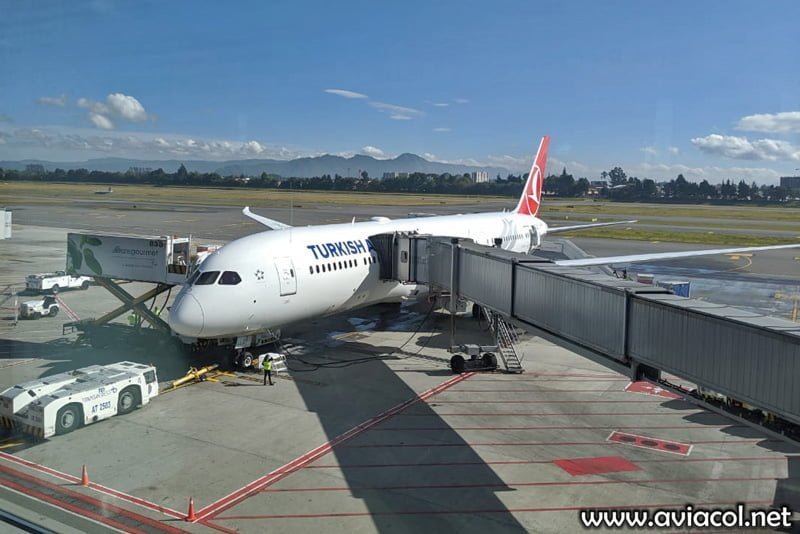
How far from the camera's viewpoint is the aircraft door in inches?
869

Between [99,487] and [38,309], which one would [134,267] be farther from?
[99,487]

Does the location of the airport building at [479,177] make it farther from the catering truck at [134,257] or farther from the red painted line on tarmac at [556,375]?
the catering truck at [134,257]

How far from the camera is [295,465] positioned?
48.8 feet

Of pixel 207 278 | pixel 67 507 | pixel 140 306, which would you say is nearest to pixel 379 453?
A: pixel 67 507

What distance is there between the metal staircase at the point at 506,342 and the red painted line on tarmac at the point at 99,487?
497 inches

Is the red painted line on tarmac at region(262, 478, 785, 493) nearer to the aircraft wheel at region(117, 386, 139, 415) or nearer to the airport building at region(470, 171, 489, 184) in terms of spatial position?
the aircraft wheel at region(117, 386, 139, 415)

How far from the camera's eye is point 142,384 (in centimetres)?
1847

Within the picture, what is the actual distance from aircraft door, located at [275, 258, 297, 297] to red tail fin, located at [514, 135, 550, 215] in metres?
24.3

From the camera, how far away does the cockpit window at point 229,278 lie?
20781 mm

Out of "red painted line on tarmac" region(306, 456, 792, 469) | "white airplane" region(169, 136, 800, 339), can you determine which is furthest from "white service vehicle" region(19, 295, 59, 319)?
"red painted line on tarmac" region(306, 456, 792, 469)

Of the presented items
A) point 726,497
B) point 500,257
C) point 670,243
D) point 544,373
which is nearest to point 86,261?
point 500,257

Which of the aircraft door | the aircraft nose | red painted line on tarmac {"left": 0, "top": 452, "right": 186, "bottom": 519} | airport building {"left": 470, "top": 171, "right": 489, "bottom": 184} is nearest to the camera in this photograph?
red painted line on tarmac {"left": 0, "top": 452, "right": 186, "bottom": 519}

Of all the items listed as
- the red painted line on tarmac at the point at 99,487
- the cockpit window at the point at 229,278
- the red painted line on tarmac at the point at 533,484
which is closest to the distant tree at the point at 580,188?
the cockpit window at the point at 229,278

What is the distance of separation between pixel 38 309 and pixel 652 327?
28.2 m
